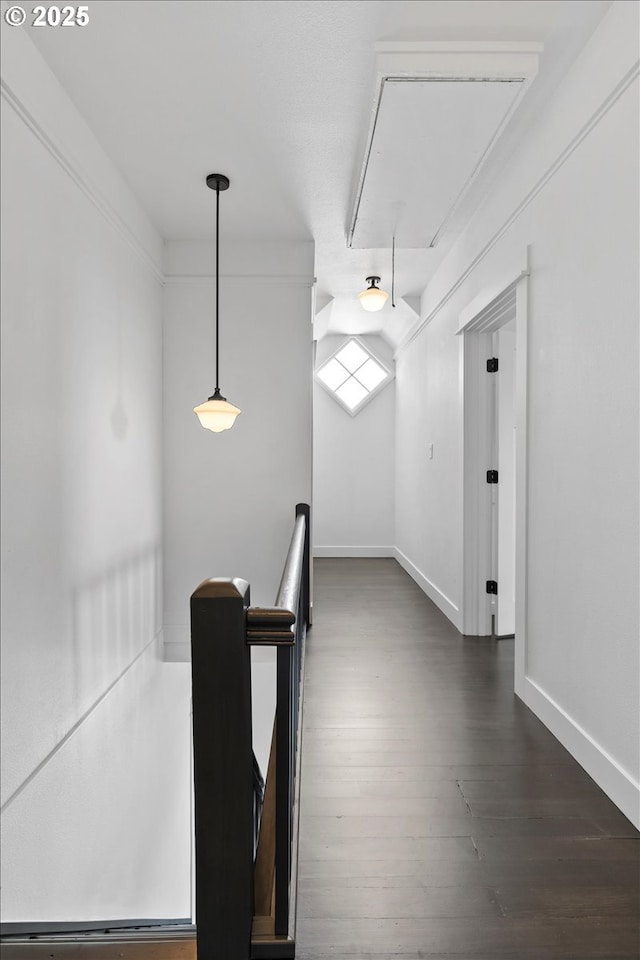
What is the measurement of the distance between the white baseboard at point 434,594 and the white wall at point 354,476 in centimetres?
78

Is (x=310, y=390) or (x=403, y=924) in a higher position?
(x=310, y=390)

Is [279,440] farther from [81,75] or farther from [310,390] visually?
[81,75]

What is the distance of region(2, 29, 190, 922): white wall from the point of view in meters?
2.13

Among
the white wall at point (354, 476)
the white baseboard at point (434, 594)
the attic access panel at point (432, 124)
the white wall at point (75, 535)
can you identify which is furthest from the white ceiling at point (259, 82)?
the white wall at point (354, 476)

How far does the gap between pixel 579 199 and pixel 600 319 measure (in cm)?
51

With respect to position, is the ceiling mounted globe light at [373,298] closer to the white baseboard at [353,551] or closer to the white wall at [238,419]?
the white wall at [238,419]

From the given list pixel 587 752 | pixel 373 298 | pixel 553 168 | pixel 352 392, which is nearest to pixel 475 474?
pixel 373 298

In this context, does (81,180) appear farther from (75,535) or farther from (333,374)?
(333,374)

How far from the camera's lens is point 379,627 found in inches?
167

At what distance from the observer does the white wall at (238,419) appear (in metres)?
4.27

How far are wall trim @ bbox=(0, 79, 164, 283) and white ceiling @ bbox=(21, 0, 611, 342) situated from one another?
26 centimetres

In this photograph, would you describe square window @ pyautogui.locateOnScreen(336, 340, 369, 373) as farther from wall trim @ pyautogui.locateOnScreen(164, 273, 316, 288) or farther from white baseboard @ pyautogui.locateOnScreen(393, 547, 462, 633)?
wall trim @ pyautogui.locateOnScreen(164, 273, 316, 288)

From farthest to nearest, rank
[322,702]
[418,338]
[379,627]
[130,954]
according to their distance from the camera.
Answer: [418,338], [379,627], [322,702], [130,954]

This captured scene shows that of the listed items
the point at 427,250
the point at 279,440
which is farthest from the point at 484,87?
the point at 279,440
